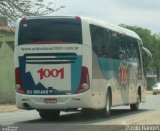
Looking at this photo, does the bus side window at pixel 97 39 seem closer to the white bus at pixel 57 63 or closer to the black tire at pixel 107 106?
the white bus at pixel 57 63

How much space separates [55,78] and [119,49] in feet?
15.9

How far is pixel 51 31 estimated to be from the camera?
69.1 ft

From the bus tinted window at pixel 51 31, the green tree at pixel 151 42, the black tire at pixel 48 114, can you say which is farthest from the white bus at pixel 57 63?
the green tree at pixel 151 42

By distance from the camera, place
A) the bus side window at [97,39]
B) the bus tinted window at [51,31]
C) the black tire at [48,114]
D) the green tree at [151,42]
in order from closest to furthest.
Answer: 1. the bus tinted window at [51,31]
2. the bus side window at [97,39]
3. the black tire at [48,114]
4. the green tree at [151,42]

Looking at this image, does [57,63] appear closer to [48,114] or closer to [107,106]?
[48,114]

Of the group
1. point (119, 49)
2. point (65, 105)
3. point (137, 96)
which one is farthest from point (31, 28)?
point (137, 96)

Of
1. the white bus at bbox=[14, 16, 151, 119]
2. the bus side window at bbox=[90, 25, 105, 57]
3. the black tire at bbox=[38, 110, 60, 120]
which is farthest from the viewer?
the black tire at bbox=[38, 110, 60, 120]

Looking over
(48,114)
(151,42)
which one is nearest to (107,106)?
(48,114)

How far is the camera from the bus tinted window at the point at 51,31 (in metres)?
21.0

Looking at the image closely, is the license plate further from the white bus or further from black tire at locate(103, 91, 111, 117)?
black tire at locate(103, 91, 111, 117)

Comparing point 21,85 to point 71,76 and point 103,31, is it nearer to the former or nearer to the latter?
point 71,76

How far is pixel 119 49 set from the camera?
982 inches

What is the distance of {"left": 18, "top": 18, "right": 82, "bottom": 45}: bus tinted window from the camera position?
21.0 m

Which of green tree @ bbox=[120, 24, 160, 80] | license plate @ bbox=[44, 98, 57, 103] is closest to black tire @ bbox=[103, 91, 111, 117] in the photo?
license plate @ bbox=[44, 98, 57, 103]
